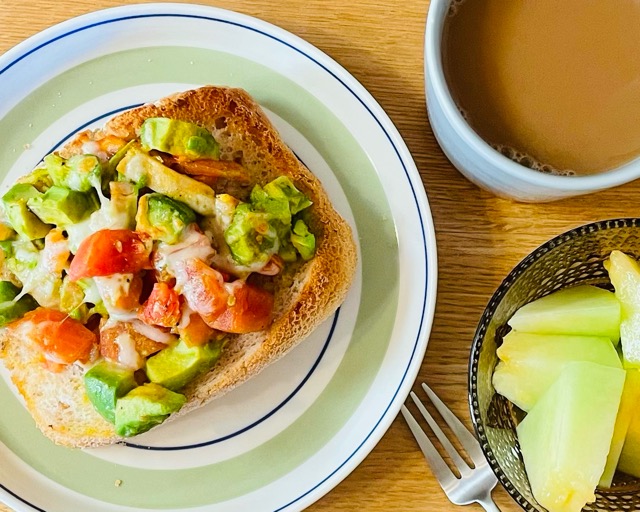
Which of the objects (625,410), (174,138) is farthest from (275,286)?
(625,410)

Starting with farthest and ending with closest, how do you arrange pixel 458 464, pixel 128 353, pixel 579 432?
pixel 458 464, pixel 128 353, pixel 579 432

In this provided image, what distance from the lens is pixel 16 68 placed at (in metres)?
1.67

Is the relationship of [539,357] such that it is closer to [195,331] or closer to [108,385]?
[195,331]

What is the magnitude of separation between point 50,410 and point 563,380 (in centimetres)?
106

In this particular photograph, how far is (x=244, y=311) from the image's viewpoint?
4.74 ft

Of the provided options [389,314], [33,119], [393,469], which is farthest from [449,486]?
[33,119]

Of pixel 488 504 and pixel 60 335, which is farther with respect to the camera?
pixel 488 504

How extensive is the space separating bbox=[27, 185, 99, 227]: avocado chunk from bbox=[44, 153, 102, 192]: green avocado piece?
1 cm

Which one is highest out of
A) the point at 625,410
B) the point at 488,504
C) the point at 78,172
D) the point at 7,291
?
the point at 78,172

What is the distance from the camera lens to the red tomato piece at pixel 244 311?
1.42 m

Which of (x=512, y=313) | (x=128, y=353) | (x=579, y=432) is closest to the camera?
(x=579, y=432)

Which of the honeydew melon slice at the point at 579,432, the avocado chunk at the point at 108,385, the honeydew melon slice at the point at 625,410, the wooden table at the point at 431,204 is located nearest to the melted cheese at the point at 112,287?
the avocado chunk at the point at 108,385

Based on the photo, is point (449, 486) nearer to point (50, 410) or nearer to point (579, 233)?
point (579, 233)

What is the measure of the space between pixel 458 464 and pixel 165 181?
2.94ft
